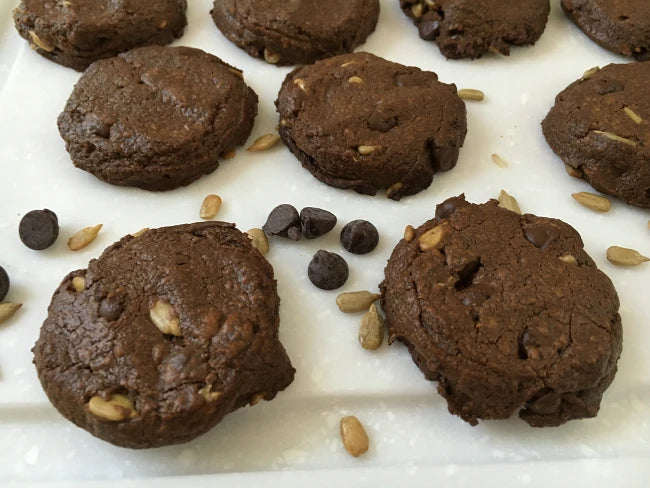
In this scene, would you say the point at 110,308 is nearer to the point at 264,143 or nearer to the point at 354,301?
the point at 354,301

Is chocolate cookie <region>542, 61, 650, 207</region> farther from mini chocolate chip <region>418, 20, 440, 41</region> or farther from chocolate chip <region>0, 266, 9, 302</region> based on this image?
chocolate chip <region>0, 266, 9, 302</region>

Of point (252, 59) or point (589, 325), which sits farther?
point (252, 59)

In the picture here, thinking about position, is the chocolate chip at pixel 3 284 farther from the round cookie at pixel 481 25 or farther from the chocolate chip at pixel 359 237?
the round cookie at pixel 481 25

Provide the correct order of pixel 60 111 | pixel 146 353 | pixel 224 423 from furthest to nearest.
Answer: pixel 60 111 < pixel 224 423 < pixel 146 353

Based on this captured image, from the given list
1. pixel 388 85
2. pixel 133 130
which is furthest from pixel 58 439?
pixel 388 85

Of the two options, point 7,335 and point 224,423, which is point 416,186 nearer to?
point 224,423

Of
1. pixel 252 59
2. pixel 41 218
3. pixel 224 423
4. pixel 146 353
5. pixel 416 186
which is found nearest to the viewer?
pixel 146 353

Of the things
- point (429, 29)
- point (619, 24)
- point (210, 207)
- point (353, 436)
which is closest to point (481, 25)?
point (429, 29)

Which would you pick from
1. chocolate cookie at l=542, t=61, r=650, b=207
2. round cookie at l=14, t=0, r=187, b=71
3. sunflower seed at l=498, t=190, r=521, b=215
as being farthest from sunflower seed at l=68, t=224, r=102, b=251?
chocolate cookie at l=542, t=61, r=650, b=207
